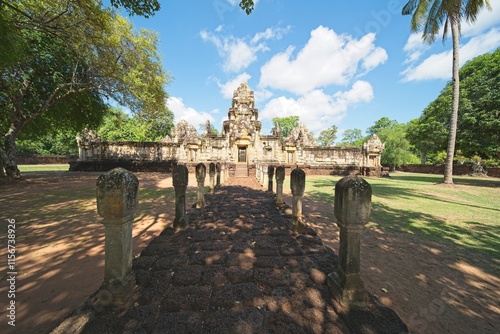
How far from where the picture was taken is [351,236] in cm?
209

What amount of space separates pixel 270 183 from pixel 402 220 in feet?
14.5

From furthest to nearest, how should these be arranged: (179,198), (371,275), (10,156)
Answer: (10,156)
(179,198)
(371,275)

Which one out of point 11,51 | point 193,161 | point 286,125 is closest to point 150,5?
point 11,51

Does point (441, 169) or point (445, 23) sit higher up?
point (445, 23)

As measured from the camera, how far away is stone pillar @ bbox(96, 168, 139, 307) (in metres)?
1.91

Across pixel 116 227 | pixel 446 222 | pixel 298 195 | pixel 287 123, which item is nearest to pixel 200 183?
pixel 298 195

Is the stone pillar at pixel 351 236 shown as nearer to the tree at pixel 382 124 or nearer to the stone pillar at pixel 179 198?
the stone pillar at pixel 179 198

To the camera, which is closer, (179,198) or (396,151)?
(179,198)

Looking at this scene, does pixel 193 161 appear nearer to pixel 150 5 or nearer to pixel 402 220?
pixel 150 5

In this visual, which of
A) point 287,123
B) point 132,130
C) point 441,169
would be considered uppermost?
point 287,123

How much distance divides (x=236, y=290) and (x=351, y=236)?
1.38 meters

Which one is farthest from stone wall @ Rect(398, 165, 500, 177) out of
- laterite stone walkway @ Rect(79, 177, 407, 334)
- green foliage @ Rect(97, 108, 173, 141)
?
green foliage @ Rect(97, 108, 173, 141)

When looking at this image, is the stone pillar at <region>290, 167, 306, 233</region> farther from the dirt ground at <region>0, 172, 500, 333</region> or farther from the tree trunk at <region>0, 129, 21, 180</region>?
the tree trunk at <region>0, 129, 21, 180</region>

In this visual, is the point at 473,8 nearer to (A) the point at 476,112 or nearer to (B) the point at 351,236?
(A) the point at 476,112
